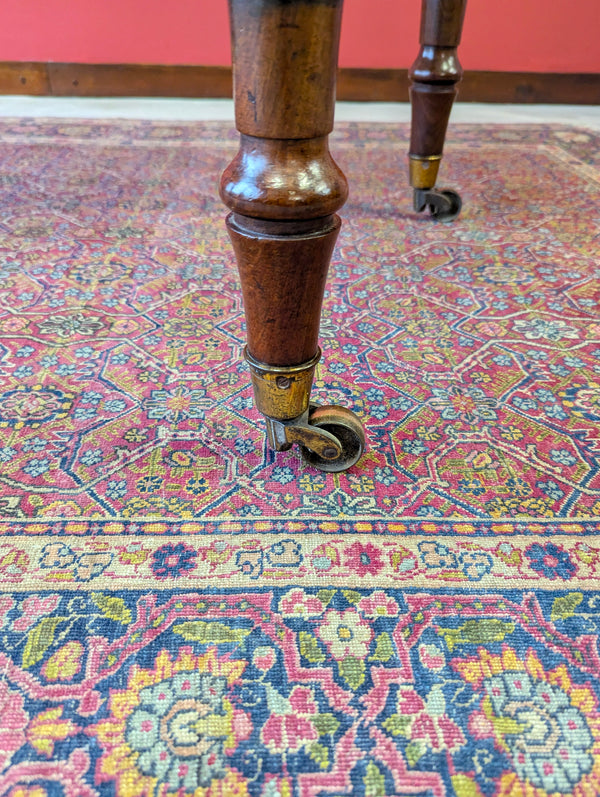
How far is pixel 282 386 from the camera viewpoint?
1.10 metres

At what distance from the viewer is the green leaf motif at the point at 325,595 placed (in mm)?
1020

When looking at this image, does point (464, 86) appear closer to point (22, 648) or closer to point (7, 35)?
point (7, 35)

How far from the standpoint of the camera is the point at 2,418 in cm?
143

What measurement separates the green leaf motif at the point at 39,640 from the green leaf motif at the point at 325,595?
1.33ft

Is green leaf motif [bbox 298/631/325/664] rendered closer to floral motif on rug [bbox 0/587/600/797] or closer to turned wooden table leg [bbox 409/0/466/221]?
floral motif on rug [bbox 0/587/600/797]

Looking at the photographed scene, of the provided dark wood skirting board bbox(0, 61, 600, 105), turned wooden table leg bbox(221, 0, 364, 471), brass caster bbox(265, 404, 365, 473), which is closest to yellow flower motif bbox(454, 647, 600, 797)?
brass caster bbox(265, 404, 365, 473)

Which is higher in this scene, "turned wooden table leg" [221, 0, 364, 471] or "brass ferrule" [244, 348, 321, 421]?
"turned wooden table leg" [221, 0, 364, 471]

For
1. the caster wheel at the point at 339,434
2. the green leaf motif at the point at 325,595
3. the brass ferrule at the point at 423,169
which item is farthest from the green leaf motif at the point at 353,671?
the brass ferrule at the point at 423,169

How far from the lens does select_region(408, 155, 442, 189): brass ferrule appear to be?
246cm

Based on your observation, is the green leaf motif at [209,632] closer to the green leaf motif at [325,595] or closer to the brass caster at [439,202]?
the green leaf motif at [325,595]

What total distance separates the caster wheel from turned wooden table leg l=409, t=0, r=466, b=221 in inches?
63.0

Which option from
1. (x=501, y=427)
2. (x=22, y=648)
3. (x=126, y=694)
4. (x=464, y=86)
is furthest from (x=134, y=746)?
(x=464, y=86)

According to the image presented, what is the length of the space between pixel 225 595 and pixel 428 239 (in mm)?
1857

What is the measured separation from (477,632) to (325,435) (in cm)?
44
